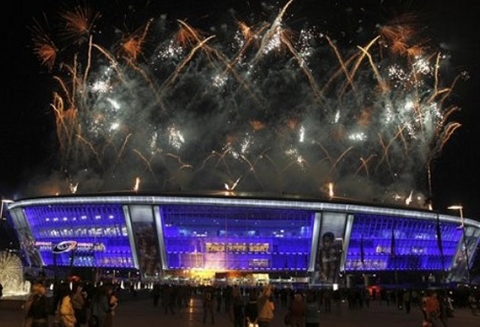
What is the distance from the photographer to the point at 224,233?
85.8m

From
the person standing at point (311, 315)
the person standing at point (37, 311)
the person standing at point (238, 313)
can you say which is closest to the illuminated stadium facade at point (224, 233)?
the person standing at point (238, 313)

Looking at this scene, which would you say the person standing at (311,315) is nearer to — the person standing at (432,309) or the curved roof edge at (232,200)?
the person standing at (432,309)

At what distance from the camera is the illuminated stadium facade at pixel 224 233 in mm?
84312

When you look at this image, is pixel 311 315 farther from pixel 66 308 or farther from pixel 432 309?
pixel 432 309

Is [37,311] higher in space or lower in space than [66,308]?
higher

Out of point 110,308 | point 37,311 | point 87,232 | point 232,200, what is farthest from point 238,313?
point 87,232

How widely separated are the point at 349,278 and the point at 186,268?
81.1ft

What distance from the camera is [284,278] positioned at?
86.1 m

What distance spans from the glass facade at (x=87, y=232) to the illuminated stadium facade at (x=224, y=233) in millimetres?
173

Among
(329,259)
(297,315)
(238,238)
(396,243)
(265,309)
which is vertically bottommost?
(329,259)

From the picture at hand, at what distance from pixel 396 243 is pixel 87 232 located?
51065 mm

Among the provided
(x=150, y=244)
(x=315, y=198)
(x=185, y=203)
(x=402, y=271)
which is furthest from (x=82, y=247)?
(x=402, y=271)

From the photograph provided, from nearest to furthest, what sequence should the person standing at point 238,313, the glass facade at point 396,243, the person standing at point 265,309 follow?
the person standing at point 265,309 < the person standing at point 238,313 < the glass facade at point 396,243

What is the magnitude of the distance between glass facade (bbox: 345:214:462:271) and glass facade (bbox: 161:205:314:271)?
27.8 ft
